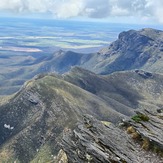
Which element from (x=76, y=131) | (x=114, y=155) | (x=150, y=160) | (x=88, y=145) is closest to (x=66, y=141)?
(x=76, y=131)

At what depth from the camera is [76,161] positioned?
185 ft

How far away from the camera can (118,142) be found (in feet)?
192

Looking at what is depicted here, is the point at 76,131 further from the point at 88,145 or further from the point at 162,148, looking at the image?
the point at 162,148

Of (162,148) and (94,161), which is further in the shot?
(162,148)

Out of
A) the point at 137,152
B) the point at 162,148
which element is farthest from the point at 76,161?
the point at 162,148

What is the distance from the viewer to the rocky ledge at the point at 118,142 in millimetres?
54056

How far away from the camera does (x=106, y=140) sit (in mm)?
58125

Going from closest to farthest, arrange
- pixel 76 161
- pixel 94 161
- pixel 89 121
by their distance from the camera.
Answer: pixel 94 161 → pixel 76 161 → pixel 89 121

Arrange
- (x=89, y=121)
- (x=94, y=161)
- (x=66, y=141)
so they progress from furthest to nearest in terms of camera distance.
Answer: (x=89, y=121) → (x=66, y=141) → (x=94, y=161)

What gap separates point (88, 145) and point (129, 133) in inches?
443

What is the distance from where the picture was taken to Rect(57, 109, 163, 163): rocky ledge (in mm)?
54056

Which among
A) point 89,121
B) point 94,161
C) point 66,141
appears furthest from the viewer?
point 89,121

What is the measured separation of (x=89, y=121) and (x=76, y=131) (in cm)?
554

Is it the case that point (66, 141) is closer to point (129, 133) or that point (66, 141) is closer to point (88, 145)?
point (88, 145)
